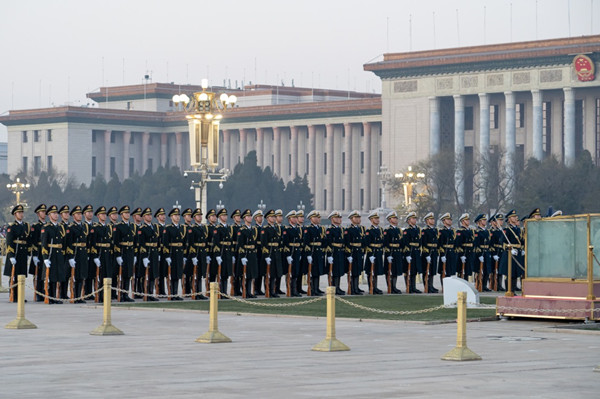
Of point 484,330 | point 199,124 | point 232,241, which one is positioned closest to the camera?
point 484,330

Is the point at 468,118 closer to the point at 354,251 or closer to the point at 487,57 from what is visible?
the point at 487,57

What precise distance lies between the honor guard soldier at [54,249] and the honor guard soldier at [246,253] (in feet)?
11.7

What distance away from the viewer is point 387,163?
100562 mm

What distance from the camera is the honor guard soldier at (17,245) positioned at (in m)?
26.4

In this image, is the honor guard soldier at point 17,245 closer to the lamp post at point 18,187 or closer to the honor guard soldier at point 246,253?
the honor guard soldier at point 246,253

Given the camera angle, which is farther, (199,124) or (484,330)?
(199,124)

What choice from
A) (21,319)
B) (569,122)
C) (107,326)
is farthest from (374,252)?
(569,122)

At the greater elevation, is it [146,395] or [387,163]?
[387,163]

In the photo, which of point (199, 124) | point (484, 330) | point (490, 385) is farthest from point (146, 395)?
point (199, 124)

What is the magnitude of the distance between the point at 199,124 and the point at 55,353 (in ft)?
64.8

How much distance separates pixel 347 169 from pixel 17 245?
293ft

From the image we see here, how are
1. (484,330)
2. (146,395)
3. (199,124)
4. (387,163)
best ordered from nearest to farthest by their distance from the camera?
(146,395)
(484,330)
(199,124)
(387,163)

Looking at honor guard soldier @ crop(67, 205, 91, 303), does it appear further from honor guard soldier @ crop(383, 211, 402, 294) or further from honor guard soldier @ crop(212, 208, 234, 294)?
honor guard soldier @ crop(383, 211, 402, 294)

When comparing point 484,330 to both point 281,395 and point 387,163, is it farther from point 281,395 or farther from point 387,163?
point 387,163
